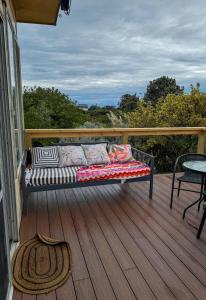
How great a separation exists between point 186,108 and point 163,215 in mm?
5068

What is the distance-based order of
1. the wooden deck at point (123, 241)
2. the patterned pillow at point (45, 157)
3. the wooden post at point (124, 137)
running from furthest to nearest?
the wooden post at point (124, 137)
the patterned pillow at point (45, 157)
the wooden deck at point (123, 241)

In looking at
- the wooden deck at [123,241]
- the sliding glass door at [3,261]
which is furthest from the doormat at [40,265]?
the sliding glass door at [3,261]

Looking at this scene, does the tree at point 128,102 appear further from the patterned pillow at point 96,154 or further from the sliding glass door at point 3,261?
the sliding glass door at point 3,261

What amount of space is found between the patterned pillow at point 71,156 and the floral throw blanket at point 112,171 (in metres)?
0.21

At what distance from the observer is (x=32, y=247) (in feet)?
7.52

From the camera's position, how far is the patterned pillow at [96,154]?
3.78 meters

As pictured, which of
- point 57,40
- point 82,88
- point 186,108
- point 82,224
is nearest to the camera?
point 82,224

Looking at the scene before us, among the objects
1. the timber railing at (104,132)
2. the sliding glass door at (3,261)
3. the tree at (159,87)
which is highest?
the tree at (159,87)

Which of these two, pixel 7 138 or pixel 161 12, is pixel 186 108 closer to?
pixel 161 12

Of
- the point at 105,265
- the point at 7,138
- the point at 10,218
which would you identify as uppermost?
the point at 7,138

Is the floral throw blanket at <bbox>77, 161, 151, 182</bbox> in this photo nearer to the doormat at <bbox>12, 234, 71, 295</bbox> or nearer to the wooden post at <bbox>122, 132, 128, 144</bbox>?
the wooden post at <bbox>122, 132, 128, 144</bbox>

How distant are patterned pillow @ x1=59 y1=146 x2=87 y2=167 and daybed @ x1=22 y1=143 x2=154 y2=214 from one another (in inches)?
3.9

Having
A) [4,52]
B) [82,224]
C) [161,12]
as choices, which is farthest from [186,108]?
[4,52]

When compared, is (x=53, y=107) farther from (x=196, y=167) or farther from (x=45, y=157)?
(x=196, y=167)
